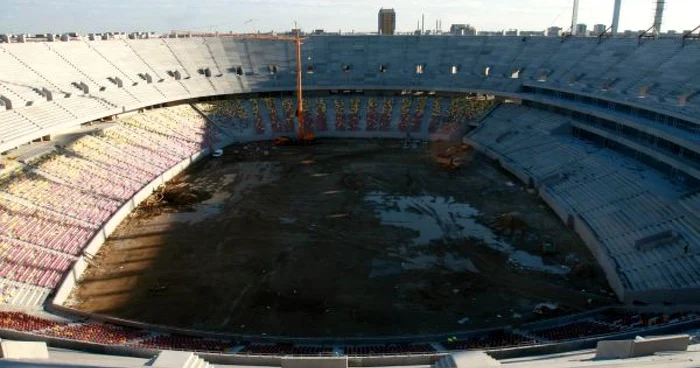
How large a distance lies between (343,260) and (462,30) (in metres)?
45.1

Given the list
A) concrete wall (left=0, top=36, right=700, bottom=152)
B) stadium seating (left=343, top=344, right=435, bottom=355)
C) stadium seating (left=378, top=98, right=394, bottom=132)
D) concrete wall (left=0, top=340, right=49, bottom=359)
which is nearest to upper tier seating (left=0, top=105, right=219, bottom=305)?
concrete wall (left=0, top=36, right=700, bottom=152)

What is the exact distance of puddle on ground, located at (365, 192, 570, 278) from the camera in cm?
2346

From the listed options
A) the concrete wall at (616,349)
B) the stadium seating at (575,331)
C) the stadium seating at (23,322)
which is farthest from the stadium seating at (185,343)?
the concrete wall at (616,349)

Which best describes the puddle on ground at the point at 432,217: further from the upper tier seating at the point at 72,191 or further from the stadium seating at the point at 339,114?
the stadium seating at the point at 339,114

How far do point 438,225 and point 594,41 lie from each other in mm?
29132

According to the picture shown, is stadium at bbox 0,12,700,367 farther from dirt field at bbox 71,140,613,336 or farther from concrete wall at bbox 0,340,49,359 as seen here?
concrete wall at bbox 0,340,49,359

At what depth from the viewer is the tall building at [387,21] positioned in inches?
2726

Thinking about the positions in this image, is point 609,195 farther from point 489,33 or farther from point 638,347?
point 489,33

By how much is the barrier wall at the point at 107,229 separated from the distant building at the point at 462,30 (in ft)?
114

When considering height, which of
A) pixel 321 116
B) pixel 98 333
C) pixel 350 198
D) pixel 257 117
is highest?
pixel 257 117

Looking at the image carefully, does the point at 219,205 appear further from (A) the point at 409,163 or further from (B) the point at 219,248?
(A) the point at 409,163

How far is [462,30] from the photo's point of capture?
203 feet

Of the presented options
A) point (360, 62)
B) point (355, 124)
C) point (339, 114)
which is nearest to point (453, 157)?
point (355, 124)

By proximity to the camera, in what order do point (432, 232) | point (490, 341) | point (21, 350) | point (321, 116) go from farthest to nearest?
point (321, 116), point (432, 232), point (490, 341), point (21, 350)
